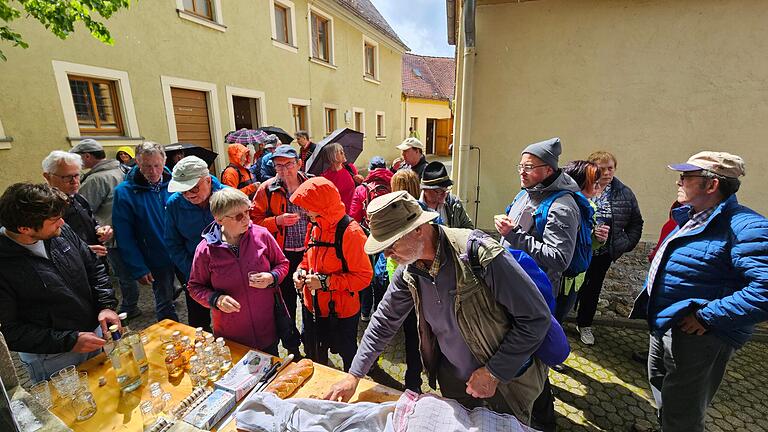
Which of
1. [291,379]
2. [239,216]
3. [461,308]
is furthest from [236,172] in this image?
[461,308]

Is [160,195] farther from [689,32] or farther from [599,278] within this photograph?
[689,32]

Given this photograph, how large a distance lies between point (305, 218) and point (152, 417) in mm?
1964

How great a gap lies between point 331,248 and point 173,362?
114 centimetres

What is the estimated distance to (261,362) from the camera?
185 centimetres

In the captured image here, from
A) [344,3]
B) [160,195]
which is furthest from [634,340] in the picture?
[344,3]

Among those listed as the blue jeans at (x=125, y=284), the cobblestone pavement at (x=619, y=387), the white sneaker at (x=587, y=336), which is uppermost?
the blue jeans at (x=125, y=284)

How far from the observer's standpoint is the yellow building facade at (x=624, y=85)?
4781mm

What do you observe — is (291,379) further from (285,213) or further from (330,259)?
(285,213)

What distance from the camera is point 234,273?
2229mm

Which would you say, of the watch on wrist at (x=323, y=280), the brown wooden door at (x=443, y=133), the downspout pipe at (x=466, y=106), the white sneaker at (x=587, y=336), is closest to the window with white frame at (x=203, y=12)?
the downspout pipe at (x=466, y=106)

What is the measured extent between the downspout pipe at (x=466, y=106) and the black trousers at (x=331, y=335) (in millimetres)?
3594

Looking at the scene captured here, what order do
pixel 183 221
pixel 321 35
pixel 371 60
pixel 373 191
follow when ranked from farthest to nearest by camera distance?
pixel 371 60 < pixel 321 35 < pixel 373 191 < pixel 183 221

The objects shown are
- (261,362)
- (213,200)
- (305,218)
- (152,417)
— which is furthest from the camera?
(305,218)

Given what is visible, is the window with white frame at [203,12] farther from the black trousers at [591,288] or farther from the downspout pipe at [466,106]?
the black trousers at [591,288]
